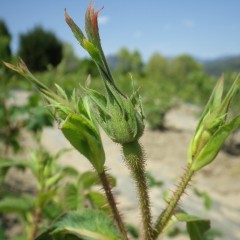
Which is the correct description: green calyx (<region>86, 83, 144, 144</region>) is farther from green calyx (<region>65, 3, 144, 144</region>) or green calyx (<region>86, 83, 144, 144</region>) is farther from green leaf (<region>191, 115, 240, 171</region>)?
green leaf (<region>191, 115, 240, 171</region>)

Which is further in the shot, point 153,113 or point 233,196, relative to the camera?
point 153,113

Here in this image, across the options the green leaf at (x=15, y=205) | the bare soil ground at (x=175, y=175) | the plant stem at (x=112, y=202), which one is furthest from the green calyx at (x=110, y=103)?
the bare soil ground at (x=175, y=175)

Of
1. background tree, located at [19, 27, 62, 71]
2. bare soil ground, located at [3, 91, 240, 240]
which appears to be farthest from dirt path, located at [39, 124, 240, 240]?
background tree, located at [19, 27, 62, 71]

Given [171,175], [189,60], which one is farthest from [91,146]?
[189,60]

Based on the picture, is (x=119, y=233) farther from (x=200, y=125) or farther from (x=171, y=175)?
(x=171, y=175)

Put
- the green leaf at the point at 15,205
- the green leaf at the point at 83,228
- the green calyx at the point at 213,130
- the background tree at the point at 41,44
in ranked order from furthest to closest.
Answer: the background tree at the point at 41,44 → the green leaf at the point at 15,205 → the green leaf at the point at 83,228 → the green calyx at the point at 213,130

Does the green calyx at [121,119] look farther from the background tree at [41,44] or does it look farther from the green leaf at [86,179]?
the background tree at [41,44]

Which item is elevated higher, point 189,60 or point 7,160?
point 189,60
